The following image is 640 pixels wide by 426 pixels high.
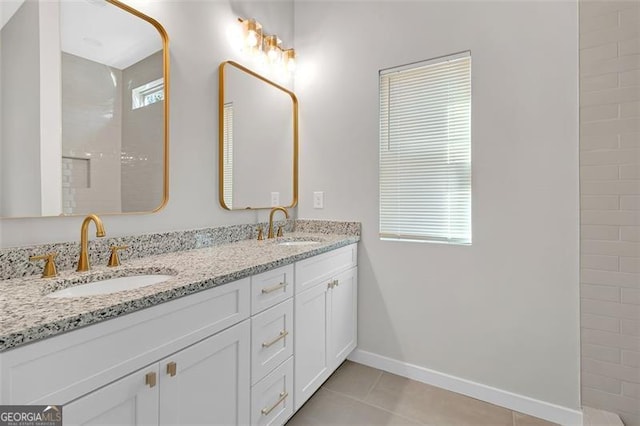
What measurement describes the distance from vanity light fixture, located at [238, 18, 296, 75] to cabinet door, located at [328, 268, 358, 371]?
5.01ft

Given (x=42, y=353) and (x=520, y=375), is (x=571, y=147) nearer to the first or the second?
(x=520, y=375)

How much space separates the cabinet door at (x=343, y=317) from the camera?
1911 mm

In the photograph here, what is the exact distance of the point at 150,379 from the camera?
0.90 metres

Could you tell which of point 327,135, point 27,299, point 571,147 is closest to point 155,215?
point 27,299

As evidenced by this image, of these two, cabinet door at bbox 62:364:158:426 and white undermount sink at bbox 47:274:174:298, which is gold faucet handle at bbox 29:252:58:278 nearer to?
white undermount sink at bbox 47:274:174:298

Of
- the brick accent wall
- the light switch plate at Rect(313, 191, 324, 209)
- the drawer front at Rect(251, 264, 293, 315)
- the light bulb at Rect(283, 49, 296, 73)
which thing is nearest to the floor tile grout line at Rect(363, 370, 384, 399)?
the drawer front at Rect(251, 264, 293, 315)

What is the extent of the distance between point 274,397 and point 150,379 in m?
0.68

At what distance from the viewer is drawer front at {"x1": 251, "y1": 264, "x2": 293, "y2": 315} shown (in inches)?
50.6

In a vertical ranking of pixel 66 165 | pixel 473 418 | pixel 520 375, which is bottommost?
pixel 473 418

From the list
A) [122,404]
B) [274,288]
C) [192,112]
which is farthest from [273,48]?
[122,404]

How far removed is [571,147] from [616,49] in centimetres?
49

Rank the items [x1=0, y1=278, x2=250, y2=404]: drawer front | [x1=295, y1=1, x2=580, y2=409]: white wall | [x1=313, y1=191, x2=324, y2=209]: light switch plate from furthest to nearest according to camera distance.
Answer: [x1=313, y1=191, x2=324, y2=209]: light switch plate < [x1=295, y1=1, x2=580, y2=409]: white wall < [x1=0, y1=278, x2=250, y2=404]: drawer front

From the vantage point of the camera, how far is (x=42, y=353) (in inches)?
27.4

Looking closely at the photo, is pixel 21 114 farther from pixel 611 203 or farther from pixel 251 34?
pixel 611 203
